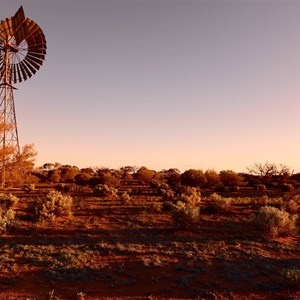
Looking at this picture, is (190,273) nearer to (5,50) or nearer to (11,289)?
(11,289)

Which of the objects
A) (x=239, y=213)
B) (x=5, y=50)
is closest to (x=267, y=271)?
(x=239, y=213)

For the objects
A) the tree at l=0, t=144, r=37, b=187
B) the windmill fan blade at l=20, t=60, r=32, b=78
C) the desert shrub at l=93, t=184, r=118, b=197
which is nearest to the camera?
the tree at l=0, t=144, r=37, b=187

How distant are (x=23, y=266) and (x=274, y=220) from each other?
415 inches

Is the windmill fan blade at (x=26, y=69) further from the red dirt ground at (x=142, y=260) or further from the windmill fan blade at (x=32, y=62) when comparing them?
the red dirt ground at (x=142, y=260)

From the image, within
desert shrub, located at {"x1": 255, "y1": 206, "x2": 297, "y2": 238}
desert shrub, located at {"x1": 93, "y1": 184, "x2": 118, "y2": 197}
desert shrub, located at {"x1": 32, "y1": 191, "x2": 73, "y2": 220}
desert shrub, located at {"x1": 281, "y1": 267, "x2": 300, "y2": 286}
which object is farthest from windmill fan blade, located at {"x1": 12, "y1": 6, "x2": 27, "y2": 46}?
desert shrub, located at {"x1": 281, "y1": 267, "x2": 300, "y2": 286}

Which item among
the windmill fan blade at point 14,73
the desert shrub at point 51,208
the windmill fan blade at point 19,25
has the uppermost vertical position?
the windmill fan blade at point 19,25

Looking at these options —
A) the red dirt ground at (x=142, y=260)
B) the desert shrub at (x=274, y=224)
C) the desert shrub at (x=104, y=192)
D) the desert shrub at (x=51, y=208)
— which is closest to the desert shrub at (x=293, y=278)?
the red dirt ground at (x=142, y=260)

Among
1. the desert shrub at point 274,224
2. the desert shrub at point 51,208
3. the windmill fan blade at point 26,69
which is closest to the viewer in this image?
the desert shrub at point 274,224

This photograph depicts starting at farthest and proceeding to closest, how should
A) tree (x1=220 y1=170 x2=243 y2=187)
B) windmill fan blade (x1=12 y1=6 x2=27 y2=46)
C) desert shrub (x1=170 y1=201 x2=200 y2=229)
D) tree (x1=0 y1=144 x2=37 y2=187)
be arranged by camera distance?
tree (x1=220 y1=170 x2=243 y2=187) < windmill fan blade (x1=12 y1=6 x2=27 y2=46) < tree (x1=0 y1=144 x2=37 y2=187) < desert shrub (x1=170 y1=201 x2=200 y2=229)

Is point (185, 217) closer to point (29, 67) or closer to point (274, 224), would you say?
point (274, 224)

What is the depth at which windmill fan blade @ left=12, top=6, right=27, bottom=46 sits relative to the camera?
2853 centimetres

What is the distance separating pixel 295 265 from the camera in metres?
9.23

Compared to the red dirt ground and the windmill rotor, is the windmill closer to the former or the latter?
the windmill rotor

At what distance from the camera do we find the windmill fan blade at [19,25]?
28.5 metres
